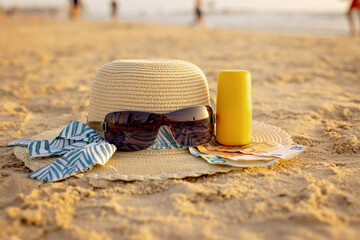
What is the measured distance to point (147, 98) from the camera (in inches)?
77.2

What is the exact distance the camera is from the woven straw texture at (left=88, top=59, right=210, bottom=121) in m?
1.96

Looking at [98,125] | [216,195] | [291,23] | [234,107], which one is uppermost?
[291,23]

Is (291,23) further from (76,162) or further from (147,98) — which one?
(76,162)

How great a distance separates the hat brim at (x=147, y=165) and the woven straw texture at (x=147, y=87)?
0.86 feet

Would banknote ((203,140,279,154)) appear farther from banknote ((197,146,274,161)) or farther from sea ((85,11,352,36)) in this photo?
sea ((85,11,352,36))

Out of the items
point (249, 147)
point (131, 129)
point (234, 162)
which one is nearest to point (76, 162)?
point (131, 129)

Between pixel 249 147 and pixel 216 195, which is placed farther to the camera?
pixel 249 147

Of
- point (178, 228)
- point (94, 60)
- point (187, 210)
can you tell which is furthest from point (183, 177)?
point (94, 60)

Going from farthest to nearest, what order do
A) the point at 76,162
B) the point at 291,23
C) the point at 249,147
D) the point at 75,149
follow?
1. the point at 291,23
2. the point at 249,147
3. the point at 75,149
4. the point at 76,162

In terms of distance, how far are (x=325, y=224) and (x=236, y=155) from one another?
2.23ft

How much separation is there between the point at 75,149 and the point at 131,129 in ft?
1.08

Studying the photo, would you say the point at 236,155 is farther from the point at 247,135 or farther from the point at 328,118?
the point at 328,118

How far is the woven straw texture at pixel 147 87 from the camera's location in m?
1.96

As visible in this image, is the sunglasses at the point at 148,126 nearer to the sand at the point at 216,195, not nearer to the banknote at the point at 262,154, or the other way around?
the banknote at the point at 262,154
